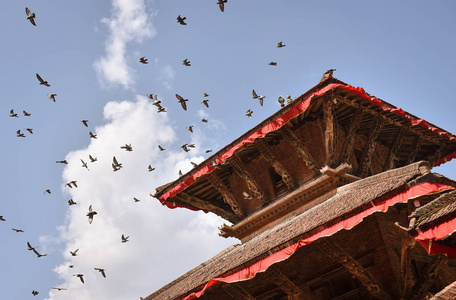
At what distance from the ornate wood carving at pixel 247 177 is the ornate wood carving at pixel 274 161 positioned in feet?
2.95

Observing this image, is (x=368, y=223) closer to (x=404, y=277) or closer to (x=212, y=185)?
(x=404, y=277)

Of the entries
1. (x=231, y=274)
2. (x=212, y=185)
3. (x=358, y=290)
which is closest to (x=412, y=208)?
(x=358, y=290)

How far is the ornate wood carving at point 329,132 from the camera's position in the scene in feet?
41.2

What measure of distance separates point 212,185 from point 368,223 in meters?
6.82

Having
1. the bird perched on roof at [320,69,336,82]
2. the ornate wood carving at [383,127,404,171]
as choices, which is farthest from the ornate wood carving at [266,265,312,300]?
the ornate wood carving at [383,127,404,171]

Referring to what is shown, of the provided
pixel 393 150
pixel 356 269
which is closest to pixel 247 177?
pixel 393 150

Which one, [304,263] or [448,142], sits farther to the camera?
[448,142]

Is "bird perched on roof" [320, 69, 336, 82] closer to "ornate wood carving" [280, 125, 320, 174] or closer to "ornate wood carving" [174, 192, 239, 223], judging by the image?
"ornate wood carving" [280, 125, 320, 174]

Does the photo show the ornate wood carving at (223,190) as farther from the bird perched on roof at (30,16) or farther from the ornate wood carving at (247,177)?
the bird perched on roof at (30,16)

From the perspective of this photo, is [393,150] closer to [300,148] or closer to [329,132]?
[329,132]

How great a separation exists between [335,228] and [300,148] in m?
5.27

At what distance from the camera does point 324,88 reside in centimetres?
1205

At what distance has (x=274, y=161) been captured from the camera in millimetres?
14055

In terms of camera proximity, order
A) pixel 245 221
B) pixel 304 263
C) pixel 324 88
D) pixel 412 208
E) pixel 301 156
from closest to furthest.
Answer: pixel 412 208 → pixel 304 263 → pixel 324 88 → pixel 301 156 → pixel 245 221
